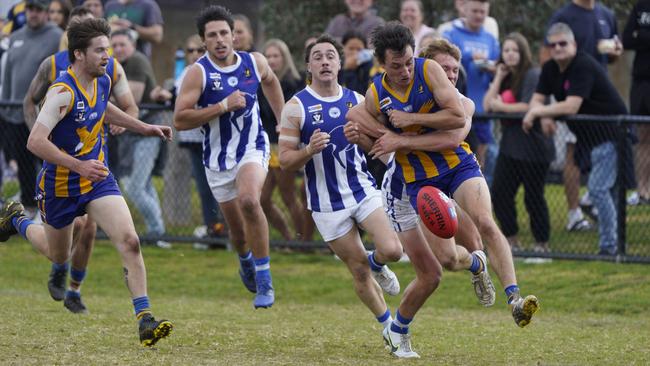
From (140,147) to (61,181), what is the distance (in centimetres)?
629

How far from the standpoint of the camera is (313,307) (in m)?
14.0

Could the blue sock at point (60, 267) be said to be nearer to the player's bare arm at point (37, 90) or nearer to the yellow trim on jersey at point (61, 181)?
the player's bare arm at point (37, 90)

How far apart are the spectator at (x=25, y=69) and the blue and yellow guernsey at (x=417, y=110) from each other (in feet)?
25.5

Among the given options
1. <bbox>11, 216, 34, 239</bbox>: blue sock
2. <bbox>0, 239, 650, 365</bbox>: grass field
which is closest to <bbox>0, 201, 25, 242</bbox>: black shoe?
<bbox>11, 216, 34, 239</bbox>: blue sock

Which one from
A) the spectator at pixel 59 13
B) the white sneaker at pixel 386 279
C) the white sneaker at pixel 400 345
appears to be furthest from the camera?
the spectator at pixel 59 13

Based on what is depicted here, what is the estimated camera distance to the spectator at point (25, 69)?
16.7 meters

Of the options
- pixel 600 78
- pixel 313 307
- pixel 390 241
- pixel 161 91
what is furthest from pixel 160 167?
pixel 390 241

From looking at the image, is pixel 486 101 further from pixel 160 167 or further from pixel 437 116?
pixel 437 116

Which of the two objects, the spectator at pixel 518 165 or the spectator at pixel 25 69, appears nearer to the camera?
the spectator at pixel 518 165

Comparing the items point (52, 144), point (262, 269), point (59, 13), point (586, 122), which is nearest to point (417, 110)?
point (52, 144)

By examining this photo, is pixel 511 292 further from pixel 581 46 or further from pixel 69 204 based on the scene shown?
pixel 581 46

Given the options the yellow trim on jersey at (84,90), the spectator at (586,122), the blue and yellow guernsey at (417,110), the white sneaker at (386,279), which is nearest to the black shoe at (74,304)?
the yellow trim on jersey at (84,90)

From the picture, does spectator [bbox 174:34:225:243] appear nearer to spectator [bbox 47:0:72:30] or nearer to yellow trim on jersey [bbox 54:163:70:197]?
spectator [bbox 47:0:72:30]

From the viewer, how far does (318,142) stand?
1029cm
